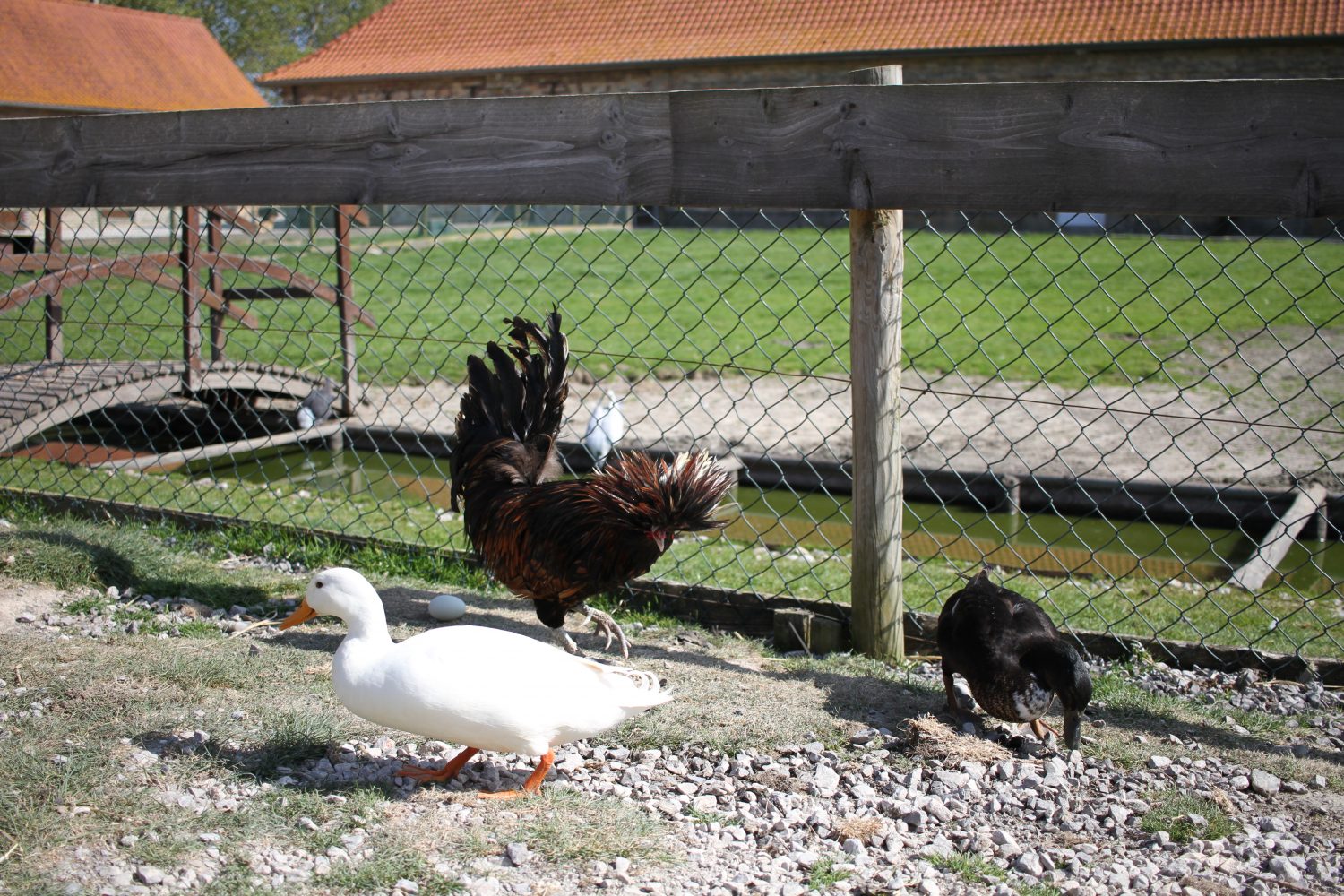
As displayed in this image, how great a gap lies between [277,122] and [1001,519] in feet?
17.2

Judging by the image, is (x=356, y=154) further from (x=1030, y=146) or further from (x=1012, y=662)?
(x=1012, y=662)

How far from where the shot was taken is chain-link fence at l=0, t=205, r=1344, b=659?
4.83 m

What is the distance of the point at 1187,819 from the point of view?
2459mm

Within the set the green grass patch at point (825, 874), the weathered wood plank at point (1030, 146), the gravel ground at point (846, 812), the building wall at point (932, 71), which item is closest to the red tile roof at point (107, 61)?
the building wall at point (932, 71)

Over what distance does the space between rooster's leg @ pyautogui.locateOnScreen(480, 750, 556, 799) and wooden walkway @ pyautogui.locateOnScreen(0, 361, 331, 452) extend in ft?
14.3

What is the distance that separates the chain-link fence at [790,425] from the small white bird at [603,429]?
21 cm

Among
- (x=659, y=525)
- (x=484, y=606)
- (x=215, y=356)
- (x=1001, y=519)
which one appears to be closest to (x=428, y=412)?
(x=215, y=356)

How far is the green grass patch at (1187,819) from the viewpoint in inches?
94.8

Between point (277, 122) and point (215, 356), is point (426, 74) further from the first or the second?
point (277, 122)

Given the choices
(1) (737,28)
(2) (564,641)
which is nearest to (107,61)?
(1) (737,28)

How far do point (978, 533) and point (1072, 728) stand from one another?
4362mm

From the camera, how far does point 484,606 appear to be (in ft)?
13.0

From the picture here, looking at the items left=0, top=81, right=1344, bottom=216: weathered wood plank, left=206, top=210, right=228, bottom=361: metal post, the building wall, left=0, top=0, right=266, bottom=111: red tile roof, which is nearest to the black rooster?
left=0, top=81, right=1344, bottom=216: weathered wood plank

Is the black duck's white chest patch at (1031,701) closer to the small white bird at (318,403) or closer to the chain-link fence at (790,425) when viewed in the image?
the chain-link fence at (790,425)
